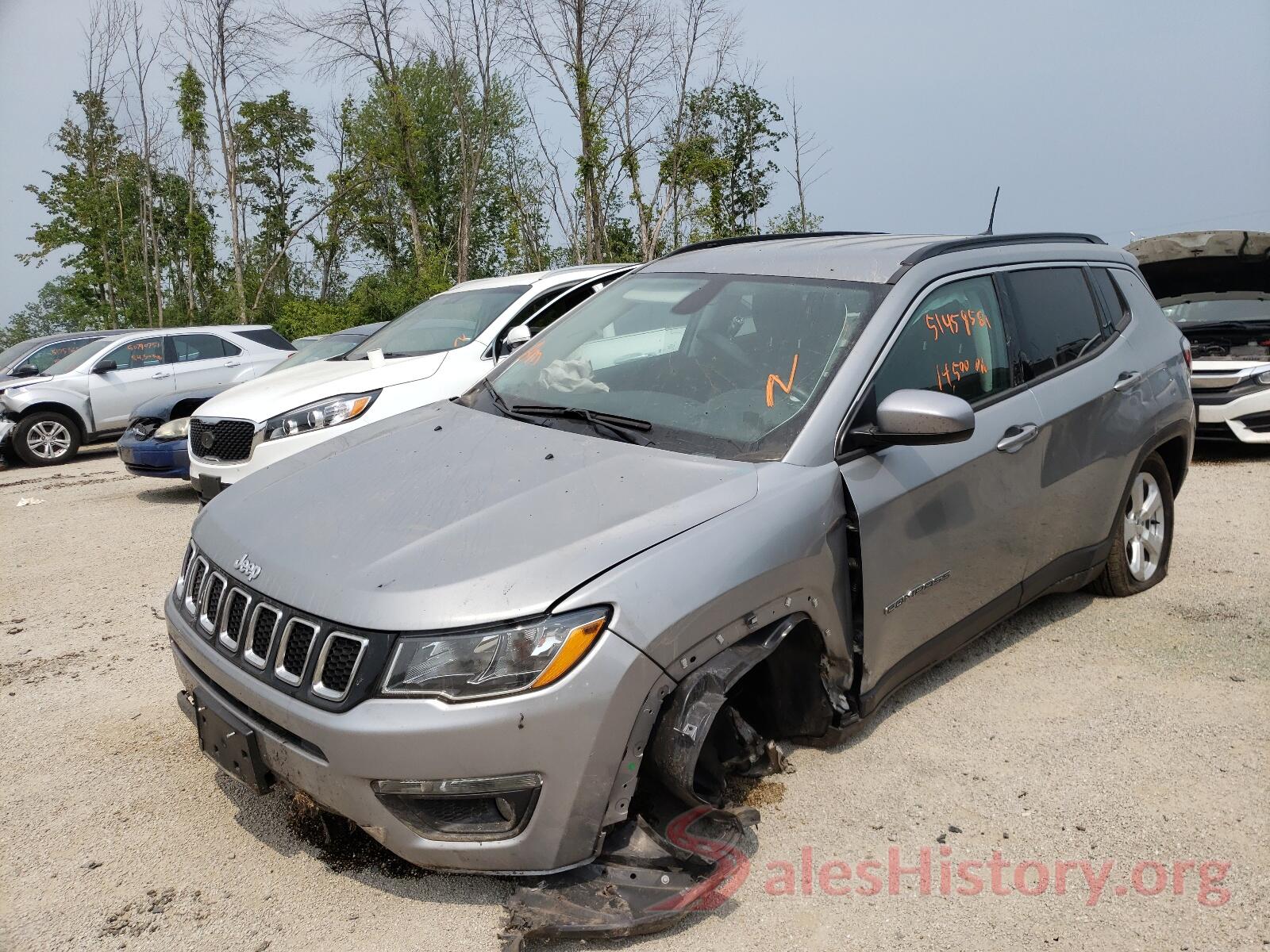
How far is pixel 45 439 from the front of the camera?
12.5 meters

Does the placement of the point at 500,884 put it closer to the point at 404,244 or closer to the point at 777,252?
the point at 777,252

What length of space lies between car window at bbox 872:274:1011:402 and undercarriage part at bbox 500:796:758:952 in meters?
1.47

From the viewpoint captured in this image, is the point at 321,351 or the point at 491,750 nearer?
the point at 491,750

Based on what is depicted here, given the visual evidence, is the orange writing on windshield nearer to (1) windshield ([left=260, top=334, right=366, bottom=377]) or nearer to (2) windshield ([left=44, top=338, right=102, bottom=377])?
→ (1) windshield ([left=260, top=334, right=366, bottom=377])

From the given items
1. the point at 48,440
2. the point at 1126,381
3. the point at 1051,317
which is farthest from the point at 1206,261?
the point at 48,440

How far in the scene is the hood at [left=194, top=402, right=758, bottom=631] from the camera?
2488 millimetres

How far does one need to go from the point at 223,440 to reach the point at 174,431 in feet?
6.14

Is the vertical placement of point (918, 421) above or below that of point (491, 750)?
above

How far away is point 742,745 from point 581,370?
156cm

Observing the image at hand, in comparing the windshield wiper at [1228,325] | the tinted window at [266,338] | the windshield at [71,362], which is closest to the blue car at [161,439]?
the windshield at [71,362]

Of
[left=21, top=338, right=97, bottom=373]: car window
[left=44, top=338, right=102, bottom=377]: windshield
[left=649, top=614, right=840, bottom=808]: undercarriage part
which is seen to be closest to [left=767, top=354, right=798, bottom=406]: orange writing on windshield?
[left=649, top=614, right=840, bottom=808]: undercarriage part

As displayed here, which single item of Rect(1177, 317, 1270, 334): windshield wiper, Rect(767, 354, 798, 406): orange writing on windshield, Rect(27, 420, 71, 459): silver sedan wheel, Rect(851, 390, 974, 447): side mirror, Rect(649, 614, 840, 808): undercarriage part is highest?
Rect(767, 354, 798, 406): orange writing on windshield
